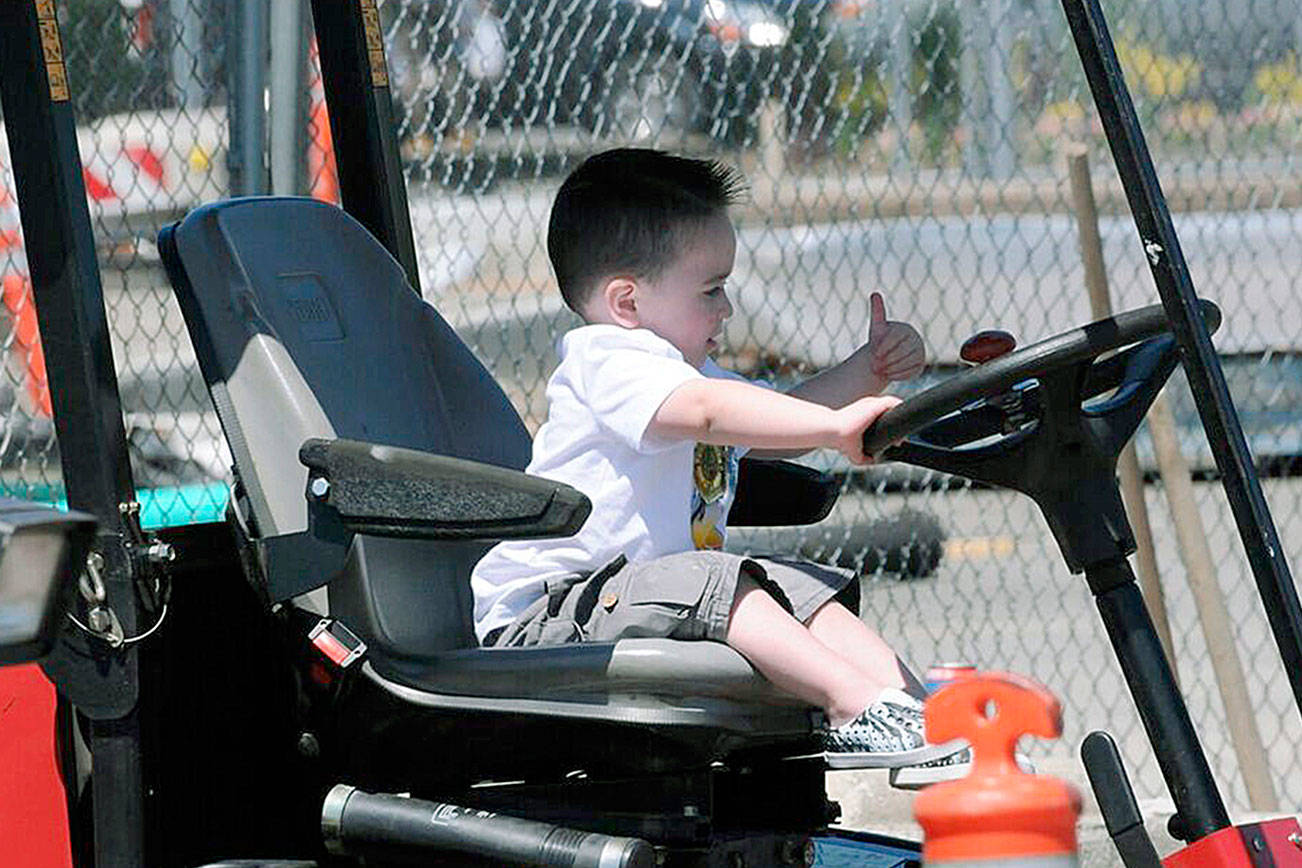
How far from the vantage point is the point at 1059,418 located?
2449 mm

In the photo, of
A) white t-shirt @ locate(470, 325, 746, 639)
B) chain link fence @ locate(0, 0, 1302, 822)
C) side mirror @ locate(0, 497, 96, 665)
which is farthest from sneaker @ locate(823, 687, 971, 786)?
chain link fence @ locate(0, 0, 1302, 822)

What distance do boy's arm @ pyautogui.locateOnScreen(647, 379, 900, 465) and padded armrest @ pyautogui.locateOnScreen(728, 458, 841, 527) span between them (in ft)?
1.63

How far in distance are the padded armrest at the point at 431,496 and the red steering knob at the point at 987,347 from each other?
502mm

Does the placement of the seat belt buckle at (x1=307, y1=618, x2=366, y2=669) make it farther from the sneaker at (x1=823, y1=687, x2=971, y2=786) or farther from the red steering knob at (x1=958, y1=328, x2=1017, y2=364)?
the red steering knob at (x1=958, y1=328, x2=1017, y2=364)

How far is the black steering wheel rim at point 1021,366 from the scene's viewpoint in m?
2.24

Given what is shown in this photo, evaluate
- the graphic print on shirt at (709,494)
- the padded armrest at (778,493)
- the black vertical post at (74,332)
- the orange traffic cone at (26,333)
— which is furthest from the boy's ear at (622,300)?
the orange traffic cone at (26,333)

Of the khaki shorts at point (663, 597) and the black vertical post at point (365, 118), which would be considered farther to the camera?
the black vertical post at point (365, 118)

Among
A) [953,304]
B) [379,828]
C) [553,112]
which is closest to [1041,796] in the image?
[379,828]

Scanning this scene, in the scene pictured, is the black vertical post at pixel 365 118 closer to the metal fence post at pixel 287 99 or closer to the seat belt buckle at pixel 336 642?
the metal fence post at pixel 287 99

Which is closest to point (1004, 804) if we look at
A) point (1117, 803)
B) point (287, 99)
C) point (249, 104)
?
point (1117, 803)

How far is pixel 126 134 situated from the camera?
17.2ft

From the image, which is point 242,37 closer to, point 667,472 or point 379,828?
point 667,472

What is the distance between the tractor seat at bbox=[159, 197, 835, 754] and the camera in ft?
7.64

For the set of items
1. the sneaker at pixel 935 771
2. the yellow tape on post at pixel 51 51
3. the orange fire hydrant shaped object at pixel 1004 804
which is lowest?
the orange fire hydrant shaped object at pixel 1004 804
